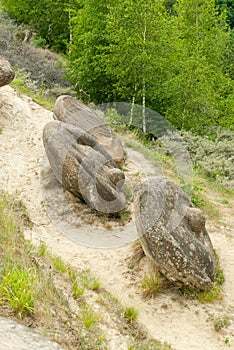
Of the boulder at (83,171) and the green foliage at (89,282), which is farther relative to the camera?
the boulder at (83,171)

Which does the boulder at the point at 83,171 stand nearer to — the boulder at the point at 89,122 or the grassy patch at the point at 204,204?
the boulder at the point at 89,122

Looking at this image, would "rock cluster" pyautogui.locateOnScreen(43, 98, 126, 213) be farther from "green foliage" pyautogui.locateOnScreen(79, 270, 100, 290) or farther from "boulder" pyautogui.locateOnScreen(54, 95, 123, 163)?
"green foliage" pyautogui.locateOnScreen(79, 270, 100, 290)

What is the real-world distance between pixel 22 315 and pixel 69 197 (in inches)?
224

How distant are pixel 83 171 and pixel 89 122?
314 centimetres

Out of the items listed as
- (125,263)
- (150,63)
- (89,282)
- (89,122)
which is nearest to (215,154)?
(150,63)

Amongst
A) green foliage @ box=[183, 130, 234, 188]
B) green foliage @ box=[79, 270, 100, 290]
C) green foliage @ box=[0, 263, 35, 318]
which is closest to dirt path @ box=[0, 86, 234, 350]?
green foliage @ box=[79, 270, 100, 290]

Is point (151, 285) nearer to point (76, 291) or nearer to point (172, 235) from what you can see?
point (172, 235)

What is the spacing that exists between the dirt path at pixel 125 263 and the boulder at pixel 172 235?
0.46 metres

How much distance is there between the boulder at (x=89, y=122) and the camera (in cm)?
1188

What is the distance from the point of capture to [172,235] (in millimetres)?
7871

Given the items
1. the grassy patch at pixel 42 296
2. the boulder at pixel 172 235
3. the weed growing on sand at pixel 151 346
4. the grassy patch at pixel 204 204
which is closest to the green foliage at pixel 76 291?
the grassy patch at pixel 42 296

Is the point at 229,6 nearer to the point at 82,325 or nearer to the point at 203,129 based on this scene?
the point at 203,129

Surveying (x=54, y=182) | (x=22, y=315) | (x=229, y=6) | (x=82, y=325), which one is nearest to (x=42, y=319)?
(x=22, y=315)

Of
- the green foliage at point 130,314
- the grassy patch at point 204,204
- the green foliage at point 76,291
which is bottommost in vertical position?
the grassy patch at point 204,204
